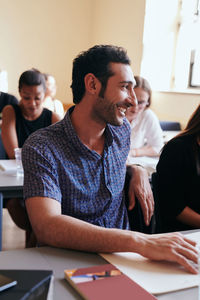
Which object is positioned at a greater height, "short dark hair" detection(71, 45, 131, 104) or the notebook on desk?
"short dark hair" detection(71, 45, 131, 104)

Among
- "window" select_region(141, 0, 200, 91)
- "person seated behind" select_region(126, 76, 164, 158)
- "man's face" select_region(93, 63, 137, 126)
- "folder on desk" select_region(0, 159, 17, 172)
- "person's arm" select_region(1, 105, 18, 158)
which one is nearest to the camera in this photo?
"man's face" select_region(93, 63, 137, 126)

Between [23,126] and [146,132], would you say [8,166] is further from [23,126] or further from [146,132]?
[146,132]

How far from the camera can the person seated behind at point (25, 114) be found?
2734 millimetres

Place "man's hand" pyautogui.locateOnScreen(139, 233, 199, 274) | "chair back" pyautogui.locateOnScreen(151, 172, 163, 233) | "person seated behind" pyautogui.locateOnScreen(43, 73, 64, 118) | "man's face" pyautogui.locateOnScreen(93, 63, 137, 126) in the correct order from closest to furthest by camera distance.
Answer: "man's hand" pyautogui.locateOnScreen(139, 233, 199, 274)
"man's face" pyautogui.locateOnScreen(93, 63, 137, 126)
"chair back" pyautogui.locateOnScreen(151, 172, 163, 233)
"person seated behind" pyautogui.locateOnScreen(43, 73, 64, 118)

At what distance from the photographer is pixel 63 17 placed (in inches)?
246

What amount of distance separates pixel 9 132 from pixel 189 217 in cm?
163

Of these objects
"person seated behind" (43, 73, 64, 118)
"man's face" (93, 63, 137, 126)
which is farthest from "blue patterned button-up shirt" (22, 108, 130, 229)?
"person seated behind" (43, 73, 64, 118)

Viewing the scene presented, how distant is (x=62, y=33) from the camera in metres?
6.29

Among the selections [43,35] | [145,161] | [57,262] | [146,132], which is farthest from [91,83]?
[43,35]

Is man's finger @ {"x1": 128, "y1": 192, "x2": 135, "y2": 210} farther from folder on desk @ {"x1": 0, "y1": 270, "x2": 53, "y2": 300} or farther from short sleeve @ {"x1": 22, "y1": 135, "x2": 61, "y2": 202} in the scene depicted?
folder on desk @ {"x1": 0, "y1": 270, "x2": 53, "y2": 300}

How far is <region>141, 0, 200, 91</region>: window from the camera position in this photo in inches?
190

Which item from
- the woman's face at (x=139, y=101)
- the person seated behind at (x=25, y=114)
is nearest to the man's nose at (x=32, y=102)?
the person seated behind at (x=25, y=114)

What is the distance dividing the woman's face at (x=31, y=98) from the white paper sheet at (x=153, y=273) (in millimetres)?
1943

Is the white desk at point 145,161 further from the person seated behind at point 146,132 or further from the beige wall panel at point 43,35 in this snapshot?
the beige wall panel at point 43,35
